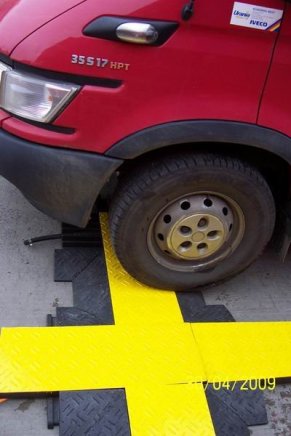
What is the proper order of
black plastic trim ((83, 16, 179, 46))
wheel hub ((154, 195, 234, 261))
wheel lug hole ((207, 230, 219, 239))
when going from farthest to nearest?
wheel lug hole ((207, 230, 219, 239)) → wheel hub ((154, 195, 234, 261)) → black plastic trim ((83, 16, 179, 46))

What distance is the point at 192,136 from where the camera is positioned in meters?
2.37

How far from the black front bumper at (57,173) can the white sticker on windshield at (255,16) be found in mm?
829

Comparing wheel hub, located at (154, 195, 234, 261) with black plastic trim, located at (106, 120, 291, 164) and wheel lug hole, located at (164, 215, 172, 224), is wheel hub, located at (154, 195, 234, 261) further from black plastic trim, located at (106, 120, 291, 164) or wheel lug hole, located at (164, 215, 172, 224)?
black plastic trim, located at (106, 120, 291, 164)

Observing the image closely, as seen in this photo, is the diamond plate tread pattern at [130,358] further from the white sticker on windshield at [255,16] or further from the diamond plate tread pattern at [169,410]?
the white sticker on windshield at [255,16]

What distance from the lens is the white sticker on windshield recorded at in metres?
2.19

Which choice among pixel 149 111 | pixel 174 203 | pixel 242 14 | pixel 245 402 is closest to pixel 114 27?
pixel 149 111

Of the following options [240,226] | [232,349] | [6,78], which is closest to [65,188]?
[6,78]

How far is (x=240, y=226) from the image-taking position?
281cm

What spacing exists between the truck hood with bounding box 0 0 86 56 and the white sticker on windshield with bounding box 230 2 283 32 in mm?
681

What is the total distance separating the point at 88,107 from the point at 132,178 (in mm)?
461

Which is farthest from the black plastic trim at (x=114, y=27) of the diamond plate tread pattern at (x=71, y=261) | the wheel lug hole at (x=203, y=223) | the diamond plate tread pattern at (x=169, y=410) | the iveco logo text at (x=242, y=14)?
the diamond plate tread pattern at (x=169, y=410)

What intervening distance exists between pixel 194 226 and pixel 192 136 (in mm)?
547
